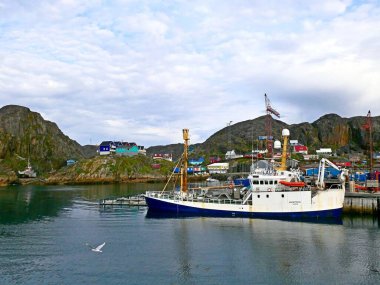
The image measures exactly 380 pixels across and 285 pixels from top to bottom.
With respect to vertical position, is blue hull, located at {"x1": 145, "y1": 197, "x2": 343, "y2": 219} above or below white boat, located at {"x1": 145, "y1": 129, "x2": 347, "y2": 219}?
below

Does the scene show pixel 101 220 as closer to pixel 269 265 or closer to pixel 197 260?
pixel 197 260

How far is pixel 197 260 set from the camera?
42.0 meters

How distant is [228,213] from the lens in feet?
228

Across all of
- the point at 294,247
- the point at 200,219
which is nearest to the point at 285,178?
the point at 200,219

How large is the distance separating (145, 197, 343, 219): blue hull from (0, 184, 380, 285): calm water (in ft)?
7.77

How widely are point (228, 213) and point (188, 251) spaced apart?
81.0ft

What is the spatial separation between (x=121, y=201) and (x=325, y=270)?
6029cm

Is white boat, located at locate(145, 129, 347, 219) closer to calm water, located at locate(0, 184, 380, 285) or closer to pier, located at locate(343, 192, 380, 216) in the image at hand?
calm water, located at locate(0, 184, 380, 285)

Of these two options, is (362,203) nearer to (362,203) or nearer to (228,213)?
(362,203)

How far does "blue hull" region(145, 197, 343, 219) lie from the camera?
66.9 metres

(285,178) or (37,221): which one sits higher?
(285,178)

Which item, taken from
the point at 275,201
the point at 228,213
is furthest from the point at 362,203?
the point at 228,213

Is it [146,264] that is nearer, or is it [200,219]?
[146,264]

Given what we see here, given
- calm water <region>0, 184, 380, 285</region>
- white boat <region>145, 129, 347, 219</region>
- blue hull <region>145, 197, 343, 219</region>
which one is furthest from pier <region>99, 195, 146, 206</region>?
Result: calm water <region>0, 184, 380, 285</region>
